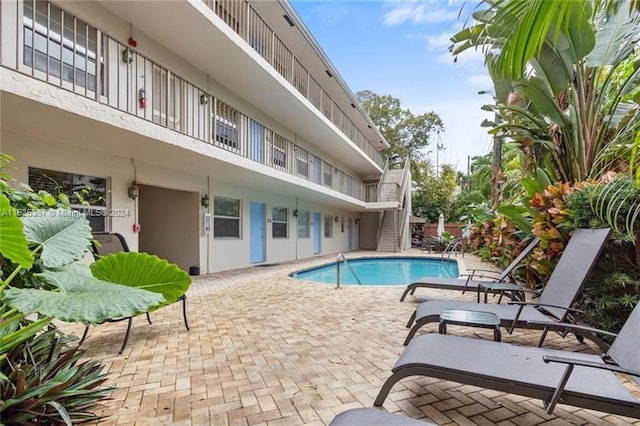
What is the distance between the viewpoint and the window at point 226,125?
369 inches

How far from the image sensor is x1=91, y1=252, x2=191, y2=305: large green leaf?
2.43m

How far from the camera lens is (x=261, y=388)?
273 centimetres

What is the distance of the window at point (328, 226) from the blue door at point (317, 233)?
34.7 inches

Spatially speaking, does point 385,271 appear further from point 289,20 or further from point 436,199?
point 436,199

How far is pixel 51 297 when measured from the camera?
1455mm

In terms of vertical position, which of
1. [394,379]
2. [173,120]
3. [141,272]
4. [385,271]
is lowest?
[385,271]

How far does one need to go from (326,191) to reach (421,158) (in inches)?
759

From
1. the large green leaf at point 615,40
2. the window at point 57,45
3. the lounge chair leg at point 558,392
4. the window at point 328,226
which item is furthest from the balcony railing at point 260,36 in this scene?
the lounge chair leg at point 558,392

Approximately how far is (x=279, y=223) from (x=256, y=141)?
4062 millimetres

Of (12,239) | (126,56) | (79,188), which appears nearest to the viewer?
(12,239)

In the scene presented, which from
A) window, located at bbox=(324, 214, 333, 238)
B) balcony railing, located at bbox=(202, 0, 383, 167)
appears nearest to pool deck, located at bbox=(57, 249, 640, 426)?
balcony railing, located at bbox=(202, 0, 383, 167)

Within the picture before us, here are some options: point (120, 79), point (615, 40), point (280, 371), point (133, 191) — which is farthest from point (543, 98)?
point (133, 191)

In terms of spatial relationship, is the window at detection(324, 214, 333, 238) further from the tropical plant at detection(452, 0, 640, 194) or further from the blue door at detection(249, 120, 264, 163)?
the tropical plant at detection(452, 0, 640, 194)

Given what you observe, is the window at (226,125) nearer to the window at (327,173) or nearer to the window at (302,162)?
the window at (302,162)
